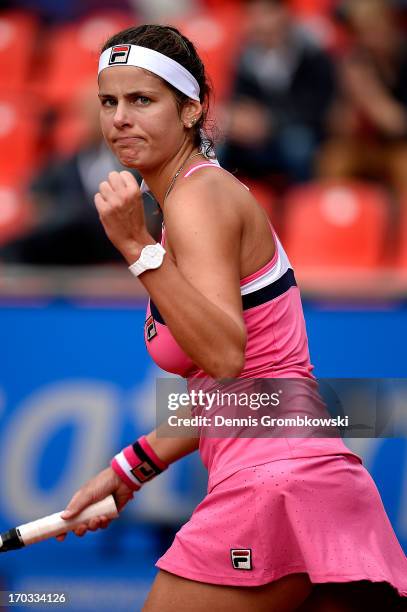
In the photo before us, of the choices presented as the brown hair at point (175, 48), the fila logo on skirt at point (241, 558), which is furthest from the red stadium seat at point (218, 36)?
the fila logo on skirt at point (241, 558)

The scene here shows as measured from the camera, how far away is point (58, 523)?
311 centimetres

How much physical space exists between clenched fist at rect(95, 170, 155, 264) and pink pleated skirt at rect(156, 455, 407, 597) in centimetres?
61

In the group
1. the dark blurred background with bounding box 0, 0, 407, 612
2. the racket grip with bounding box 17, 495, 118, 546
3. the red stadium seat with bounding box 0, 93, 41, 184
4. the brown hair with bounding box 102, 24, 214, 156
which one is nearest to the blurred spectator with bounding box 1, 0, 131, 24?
the dark blurred background with bounding box 0, 0, 407, 612

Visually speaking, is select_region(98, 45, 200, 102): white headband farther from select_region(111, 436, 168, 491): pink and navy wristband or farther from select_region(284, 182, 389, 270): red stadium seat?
select_region(284, 182, 389, 270): red stadium seat

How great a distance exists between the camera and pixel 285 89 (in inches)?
270

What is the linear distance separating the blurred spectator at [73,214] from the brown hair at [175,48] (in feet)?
8.71

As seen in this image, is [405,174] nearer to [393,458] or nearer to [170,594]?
[393,458]

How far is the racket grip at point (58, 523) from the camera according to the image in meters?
3.08

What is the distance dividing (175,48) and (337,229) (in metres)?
3.53

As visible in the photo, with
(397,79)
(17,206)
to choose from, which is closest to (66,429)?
(17,206)

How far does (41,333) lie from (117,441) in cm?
60

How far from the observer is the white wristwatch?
8.13ft

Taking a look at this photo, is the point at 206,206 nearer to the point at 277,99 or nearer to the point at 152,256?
the point at 152,256

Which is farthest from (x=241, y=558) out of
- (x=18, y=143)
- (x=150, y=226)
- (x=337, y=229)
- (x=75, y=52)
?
(x=75, y=52)
